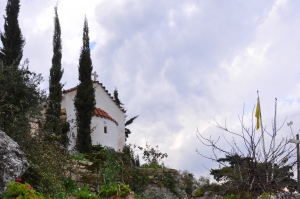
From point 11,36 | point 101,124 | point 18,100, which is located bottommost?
point 18,100

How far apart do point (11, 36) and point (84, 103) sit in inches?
164

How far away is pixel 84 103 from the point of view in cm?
1823

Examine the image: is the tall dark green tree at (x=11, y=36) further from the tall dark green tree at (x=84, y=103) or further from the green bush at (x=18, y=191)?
the green bush at (x=18, y=191)

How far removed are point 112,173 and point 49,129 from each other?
2063mm

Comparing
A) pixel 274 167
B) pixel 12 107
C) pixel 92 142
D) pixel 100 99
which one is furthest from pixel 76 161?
pixel 100 99

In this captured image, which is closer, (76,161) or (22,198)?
(22,198)

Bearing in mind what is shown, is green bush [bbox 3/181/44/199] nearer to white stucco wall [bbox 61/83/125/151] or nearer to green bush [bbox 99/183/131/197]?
green bush [bbox 99/183/131/197]

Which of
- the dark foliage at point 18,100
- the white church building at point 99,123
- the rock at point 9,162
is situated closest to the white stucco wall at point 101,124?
the white church building at point 99,123

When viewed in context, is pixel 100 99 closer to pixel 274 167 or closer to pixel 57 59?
pixel 57 59

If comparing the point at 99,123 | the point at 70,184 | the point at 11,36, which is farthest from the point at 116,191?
the point at 99,123

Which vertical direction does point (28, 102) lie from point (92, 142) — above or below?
below

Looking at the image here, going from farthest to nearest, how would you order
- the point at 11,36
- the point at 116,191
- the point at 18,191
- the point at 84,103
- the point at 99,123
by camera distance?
the point at 99,123 → the point at 84,103 → the point at 11,36 → the point at 116,191 → the point at 18,191

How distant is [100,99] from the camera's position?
21.8 meters

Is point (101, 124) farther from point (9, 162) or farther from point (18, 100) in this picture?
point (9, 162)
